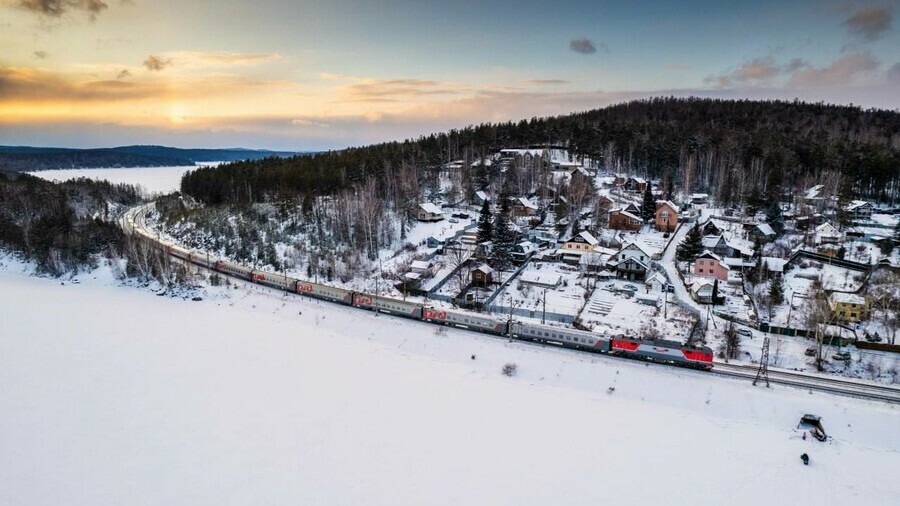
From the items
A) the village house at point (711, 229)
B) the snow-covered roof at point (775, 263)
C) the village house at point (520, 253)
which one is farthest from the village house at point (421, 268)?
the snow-covered roof at point (775, 263)

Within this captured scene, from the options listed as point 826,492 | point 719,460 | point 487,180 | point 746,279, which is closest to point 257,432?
point 719,460

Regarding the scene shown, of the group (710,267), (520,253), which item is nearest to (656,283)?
(710,267)

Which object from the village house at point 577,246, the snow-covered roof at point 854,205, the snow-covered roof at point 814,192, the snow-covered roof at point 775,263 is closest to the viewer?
the snow-covered roof at point 775,263

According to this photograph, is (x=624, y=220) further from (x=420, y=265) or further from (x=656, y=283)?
(x=420, y=265)

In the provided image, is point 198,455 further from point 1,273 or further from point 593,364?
point 1,273

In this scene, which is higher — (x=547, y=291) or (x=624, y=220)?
(x=624, y=220)

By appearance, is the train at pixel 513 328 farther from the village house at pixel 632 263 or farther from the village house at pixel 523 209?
the village house at pixel 523 209
